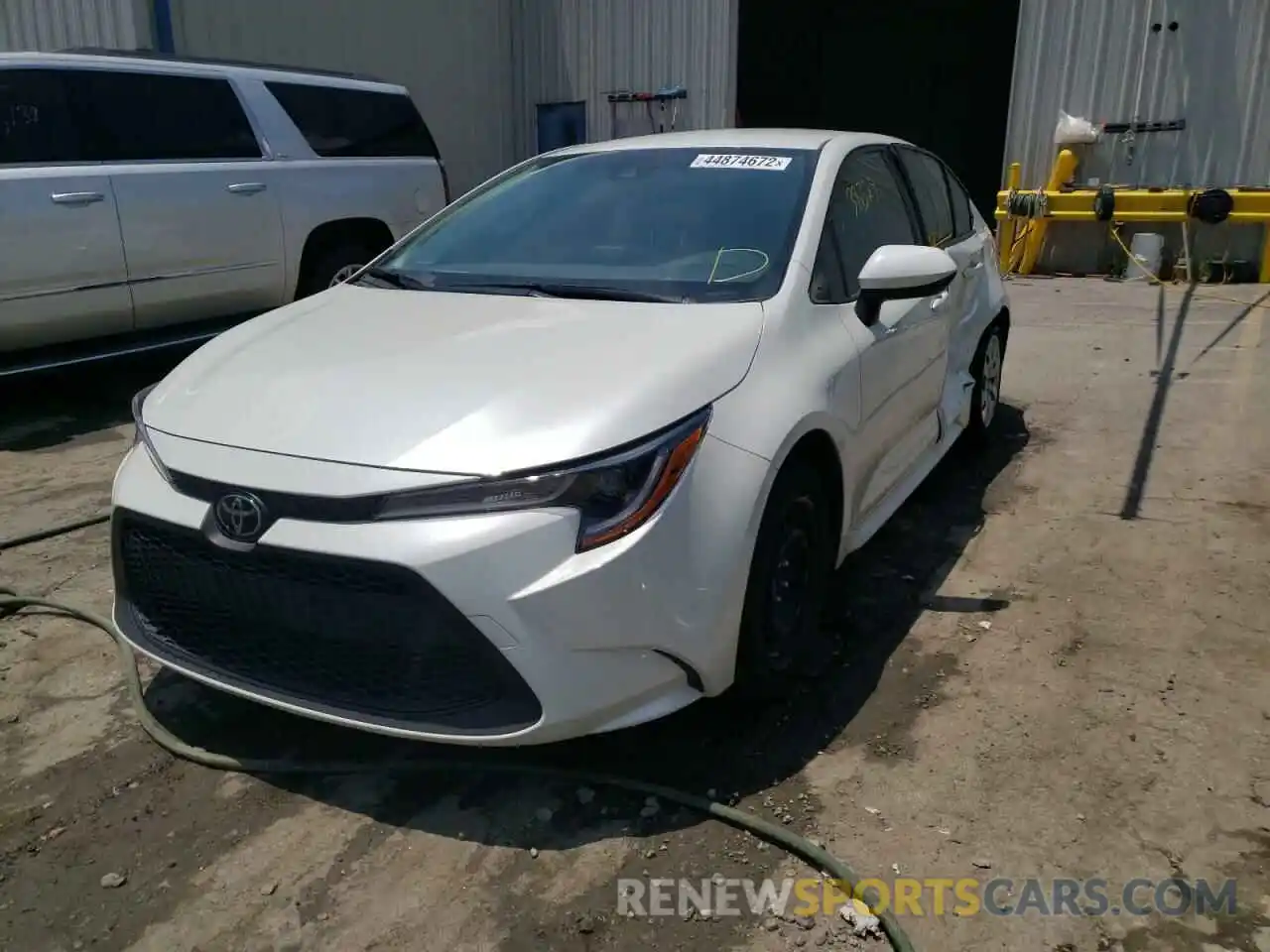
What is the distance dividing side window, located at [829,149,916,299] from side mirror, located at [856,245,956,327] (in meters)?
0.09

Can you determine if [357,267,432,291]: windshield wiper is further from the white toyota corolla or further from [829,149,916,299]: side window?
[829,149,916,299]: side window

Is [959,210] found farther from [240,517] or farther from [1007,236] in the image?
[1007,236]

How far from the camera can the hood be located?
7.89ft

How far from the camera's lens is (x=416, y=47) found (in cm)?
1323

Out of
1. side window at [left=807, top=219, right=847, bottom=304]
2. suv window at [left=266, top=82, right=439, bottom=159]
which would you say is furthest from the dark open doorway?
side window at [left=807, top=219, right=847, bottom=304]

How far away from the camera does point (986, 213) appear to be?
57.6 feet

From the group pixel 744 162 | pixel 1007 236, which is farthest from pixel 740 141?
pixel 1007 236

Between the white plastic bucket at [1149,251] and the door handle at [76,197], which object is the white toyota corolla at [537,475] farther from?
the white plastic bucket at [1149,251]

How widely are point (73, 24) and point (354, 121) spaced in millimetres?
5450

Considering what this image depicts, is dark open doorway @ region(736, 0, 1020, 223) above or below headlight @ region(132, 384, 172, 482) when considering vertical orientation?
above

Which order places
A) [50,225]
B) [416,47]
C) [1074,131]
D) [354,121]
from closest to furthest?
[50,225]
[354,121]
[1074,131]
[416,47]

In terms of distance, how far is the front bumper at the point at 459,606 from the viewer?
229 centimetres

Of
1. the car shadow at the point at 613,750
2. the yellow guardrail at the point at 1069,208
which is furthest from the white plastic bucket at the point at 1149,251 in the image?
the car shadow at the point at 613,750

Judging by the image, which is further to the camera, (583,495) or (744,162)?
(744,162)
